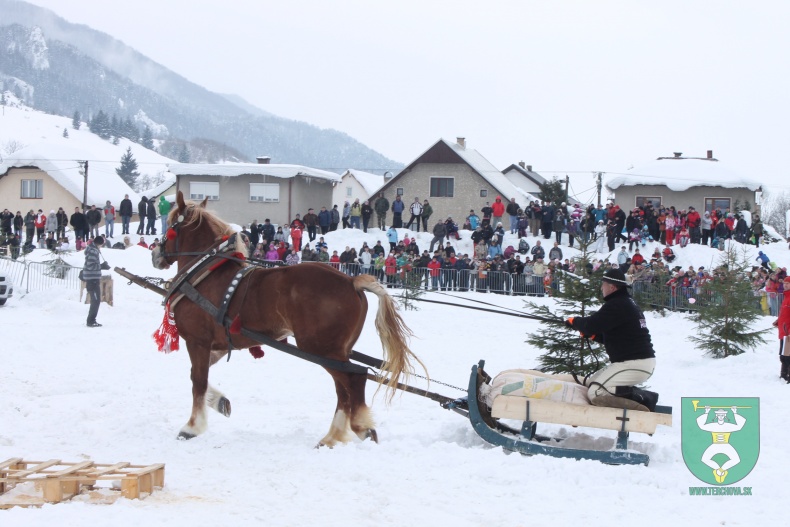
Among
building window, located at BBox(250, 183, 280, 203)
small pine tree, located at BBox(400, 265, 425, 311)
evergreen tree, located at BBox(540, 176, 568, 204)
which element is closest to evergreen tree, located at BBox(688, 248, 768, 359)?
small pine tree, located at BBox(400, 265, 425, 311)

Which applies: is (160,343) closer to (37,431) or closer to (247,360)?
(37,431)

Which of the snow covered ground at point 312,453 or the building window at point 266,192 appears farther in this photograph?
the building window at point 266,192

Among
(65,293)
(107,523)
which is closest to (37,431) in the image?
(107,523)

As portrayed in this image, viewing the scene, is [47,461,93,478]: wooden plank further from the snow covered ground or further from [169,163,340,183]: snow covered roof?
[169,163,340,183]: snow covered roof

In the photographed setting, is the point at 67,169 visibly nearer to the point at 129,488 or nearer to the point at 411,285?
the point at 411,285

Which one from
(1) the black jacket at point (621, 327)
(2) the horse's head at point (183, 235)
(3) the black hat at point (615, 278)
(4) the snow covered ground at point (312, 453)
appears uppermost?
(2) the horse's head at point (183, 235)

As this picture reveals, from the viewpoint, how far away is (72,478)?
19.3 ft

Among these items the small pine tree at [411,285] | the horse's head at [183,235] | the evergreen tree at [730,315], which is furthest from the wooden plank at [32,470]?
the small pine tree at [411,285]

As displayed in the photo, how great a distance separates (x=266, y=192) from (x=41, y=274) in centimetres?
1889

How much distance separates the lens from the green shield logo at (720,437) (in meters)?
6.10

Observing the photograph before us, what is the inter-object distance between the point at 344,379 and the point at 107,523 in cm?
340

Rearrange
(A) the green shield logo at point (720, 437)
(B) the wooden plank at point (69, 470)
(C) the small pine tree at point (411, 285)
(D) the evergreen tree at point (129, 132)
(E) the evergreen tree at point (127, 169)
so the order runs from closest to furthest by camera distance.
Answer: (B) the wooden plank at point (69, 470), (A) the green shield logo at point (720, 437), (C) the small pine tree at point (411, 285), (E) the evergreen tree at point (127, 169), (D) the evergreen tree at point (129, 132)

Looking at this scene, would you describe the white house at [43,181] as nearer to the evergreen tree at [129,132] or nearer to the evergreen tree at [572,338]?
the evergreen tree at [572,338]

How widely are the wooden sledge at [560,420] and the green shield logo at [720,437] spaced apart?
713mm
